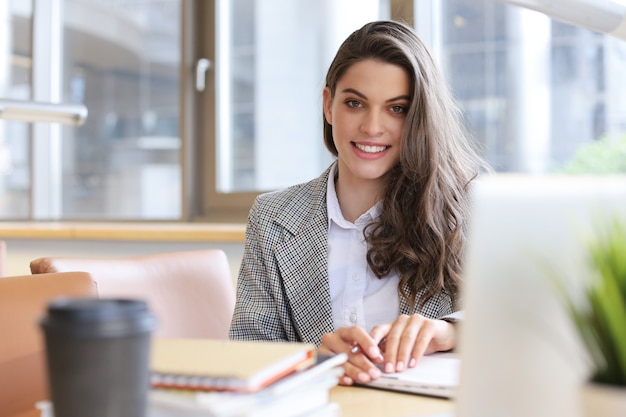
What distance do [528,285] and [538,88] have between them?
7.41ft

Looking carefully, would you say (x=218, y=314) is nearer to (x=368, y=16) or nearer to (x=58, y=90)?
(x=368, y=16)

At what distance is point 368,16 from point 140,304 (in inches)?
103

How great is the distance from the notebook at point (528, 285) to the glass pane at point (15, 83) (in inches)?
149

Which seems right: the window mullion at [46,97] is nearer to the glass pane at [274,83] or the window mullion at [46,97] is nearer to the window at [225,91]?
the window at [225,91]

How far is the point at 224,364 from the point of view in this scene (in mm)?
770

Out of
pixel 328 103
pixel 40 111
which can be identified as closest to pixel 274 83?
pixel 40 111

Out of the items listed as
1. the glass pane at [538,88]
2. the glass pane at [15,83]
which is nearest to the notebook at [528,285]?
the glass pane at [538,88]

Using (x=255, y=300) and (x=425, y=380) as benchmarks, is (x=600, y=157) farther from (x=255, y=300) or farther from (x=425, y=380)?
(x=425, y=380)

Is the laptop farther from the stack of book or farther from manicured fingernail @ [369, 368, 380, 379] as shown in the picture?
manicured fingernail @ [369, 368, 380, 379]

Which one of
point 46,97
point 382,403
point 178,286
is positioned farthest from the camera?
point 46,97

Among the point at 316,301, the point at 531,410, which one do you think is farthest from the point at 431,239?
the point at 531,410

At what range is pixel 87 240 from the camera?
3.42 meters

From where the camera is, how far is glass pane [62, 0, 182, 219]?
3.65 metres

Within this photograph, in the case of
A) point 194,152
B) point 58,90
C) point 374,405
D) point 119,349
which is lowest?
point 374,405
